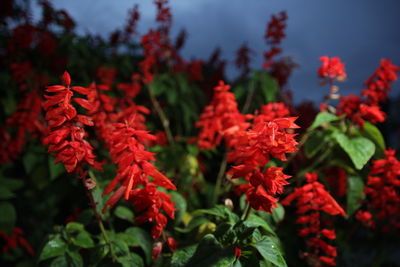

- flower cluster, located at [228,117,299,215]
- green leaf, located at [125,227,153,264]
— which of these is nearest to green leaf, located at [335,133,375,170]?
flower cluster, located at [228,117,299,215]

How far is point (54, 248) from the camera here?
84 cm

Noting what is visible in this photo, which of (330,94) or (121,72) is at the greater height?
(121,72)

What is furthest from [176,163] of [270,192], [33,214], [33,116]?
[33,214]

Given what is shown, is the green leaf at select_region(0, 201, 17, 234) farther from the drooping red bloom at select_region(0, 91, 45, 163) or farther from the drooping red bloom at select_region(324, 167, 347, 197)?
the drooping red bloom at select_region(324, 167, 347, 197)

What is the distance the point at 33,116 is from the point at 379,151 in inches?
62.0

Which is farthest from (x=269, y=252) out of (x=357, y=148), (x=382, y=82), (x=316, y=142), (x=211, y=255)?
(x=382, y=82)

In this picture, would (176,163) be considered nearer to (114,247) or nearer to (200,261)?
(114,247)

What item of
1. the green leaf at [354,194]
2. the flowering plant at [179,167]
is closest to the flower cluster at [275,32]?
the flowering plant at [179,167]

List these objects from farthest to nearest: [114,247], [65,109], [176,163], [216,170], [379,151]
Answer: [216,170] < [176,163] < [379,151] < [114,247] < [65,109]

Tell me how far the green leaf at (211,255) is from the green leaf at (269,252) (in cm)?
7

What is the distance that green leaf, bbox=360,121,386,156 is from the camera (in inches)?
47.8

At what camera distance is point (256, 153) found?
26.7 inches

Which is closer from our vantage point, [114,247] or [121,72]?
[114,247]

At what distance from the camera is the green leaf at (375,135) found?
1215mm
